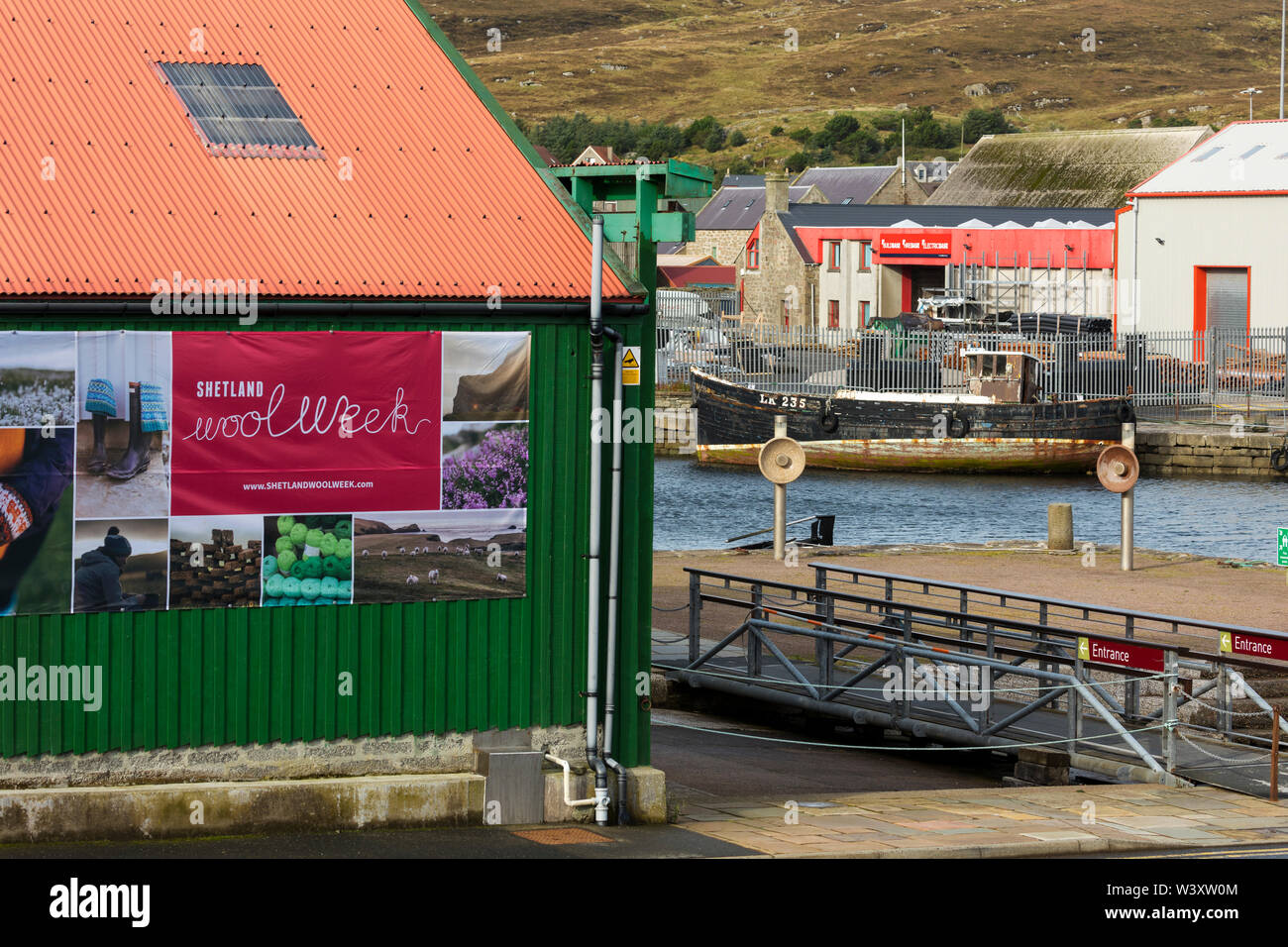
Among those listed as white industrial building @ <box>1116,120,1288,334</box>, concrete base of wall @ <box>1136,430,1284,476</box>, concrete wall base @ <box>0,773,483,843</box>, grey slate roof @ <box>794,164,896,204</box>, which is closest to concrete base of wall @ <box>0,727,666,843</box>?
concrete wall base @ <box>0,773,483,843</box>

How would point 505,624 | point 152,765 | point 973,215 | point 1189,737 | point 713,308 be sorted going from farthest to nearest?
point 713,308, point 973,215, point 1189,737, point 505,624, point 152,765

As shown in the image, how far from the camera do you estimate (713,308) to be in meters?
99.6

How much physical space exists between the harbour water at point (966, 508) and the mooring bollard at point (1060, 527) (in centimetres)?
991

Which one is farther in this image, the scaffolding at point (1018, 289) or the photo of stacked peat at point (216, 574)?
the scaffolding at point (1018, 289)

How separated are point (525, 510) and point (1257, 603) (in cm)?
1650

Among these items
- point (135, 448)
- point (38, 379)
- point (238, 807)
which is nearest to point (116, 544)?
point (135, 448)

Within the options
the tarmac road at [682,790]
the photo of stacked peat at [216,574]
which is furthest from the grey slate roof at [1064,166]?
the photo of stacked peat at [216,574]

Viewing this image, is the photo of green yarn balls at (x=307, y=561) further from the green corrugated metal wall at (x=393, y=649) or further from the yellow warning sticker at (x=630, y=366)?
the yellow warning sticker at (x=630, y=366)

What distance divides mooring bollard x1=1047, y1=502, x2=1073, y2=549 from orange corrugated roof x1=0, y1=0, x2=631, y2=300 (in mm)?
21347

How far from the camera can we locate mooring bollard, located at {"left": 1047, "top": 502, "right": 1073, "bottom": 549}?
32.3 metres

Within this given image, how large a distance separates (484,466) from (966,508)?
4188 cm

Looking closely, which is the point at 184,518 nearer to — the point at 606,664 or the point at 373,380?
the point at 373,380

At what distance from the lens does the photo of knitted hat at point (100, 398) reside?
440 inches

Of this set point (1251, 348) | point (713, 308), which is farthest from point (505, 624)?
point (713, 308)
